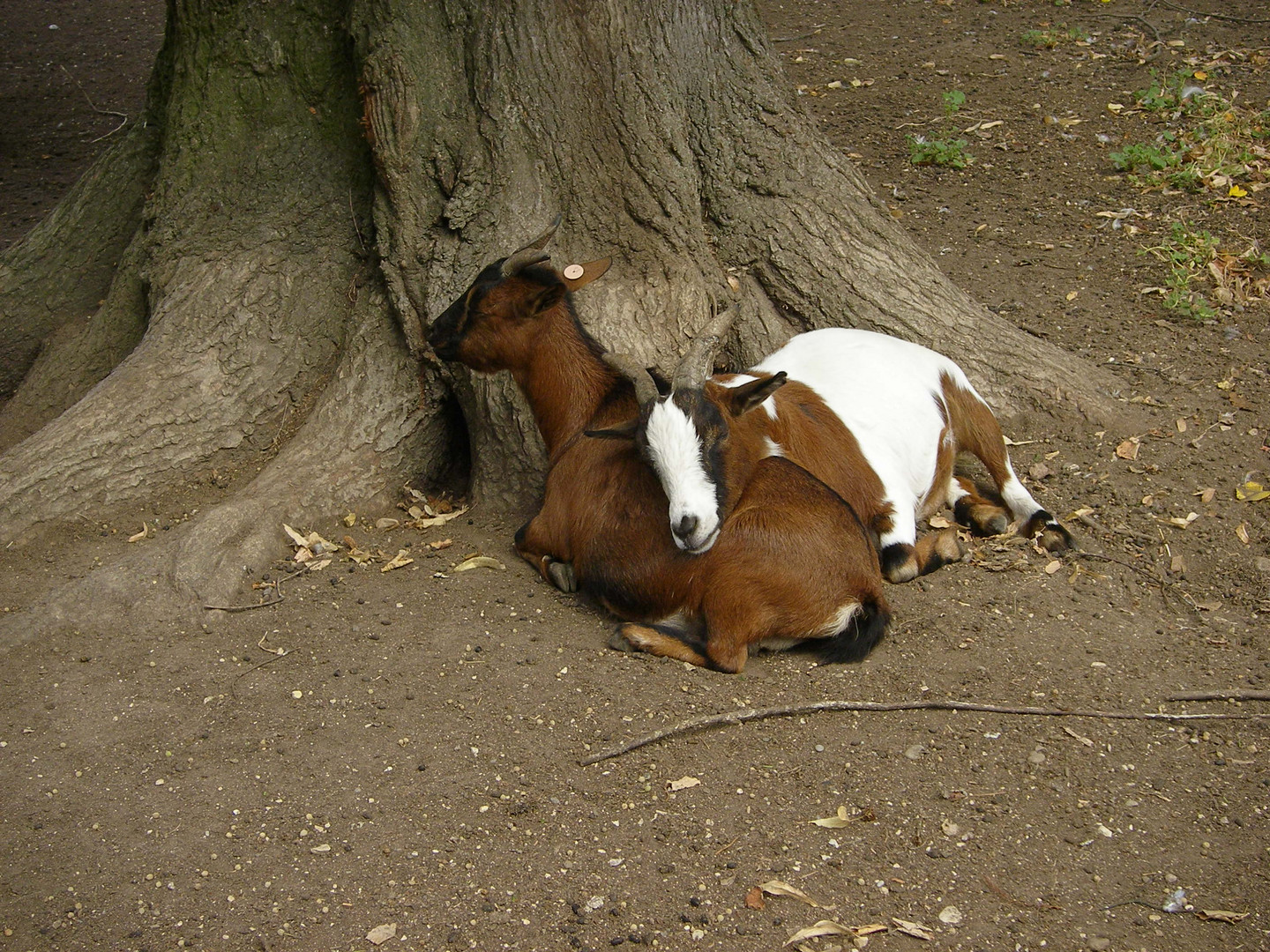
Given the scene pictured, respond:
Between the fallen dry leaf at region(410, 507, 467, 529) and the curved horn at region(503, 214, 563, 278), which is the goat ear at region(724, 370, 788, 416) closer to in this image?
the curved horn at region(503, 214, 563, 278)

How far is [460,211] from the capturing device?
5191 mm

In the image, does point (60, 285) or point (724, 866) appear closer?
point (724, 866)

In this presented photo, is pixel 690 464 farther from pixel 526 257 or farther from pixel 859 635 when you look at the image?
pixel 526 257

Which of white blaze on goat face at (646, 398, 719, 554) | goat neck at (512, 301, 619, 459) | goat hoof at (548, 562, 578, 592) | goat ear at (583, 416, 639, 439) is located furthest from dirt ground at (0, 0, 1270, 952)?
goat ear at (583, 416, 639, 439)

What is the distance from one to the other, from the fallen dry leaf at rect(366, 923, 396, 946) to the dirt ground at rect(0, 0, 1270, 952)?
0.05 ft

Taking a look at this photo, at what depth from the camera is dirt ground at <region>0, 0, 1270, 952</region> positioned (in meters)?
3.15

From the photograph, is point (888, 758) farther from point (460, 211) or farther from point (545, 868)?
point (460, 211)

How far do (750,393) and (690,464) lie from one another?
45cm

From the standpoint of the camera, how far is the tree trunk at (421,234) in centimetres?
516

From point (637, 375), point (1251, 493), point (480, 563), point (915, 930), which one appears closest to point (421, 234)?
point (637, 375)

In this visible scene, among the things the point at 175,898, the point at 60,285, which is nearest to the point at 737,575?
the point at 175,898

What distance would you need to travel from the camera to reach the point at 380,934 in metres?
3.09

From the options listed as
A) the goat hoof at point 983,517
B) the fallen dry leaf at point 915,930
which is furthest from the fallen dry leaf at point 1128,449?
the fallen dry leaf at point 915,930

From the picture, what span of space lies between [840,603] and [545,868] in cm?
162
